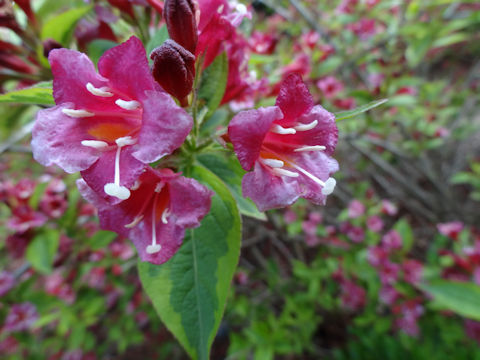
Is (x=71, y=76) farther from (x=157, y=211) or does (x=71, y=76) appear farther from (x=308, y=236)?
(x=308, y=236)

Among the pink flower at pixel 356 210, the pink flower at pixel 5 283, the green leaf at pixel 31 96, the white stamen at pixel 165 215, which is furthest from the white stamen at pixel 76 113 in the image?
the pink flower at pixel 356 210

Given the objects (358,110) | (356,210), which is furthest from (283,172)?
(356,210)

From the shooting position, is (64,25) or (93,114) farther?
(64,25)

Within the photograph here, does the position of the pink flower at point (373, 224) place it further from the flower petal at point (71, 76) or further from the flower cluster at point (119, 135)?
the flower petal at point (71, 76)

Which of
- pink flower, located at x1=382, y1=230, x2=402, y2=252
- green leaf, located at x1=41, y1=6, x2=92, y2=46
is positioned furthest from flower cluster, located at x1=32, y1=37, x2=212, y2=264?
pink flower, located at x1=382, y1=230, x2=402, y2=252

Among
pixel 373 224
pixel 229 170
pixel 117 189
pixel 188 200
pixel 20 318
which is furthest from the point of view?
pixel 373 224

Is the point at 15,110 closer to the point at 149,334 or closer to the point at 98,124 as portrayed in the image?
the point at 98,124
